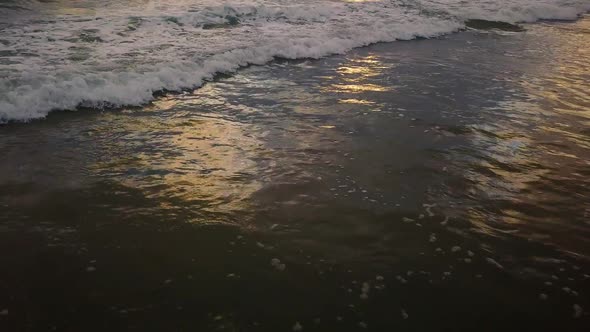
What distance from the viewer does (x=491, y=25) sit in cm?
1730

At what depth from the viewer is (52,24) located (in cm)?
1237

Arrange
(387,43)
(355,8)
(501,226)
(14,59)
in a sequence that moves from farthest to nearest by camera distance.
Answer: (355,8), (387,43), (14,59), (501,226)

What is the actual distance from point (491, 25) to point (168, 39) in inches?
466

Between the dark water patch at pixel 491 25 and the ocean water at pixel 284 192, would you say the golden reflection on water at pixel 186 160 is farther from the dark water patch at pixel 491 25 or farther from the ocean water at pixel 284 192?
the dark water patch at pixel 491 25

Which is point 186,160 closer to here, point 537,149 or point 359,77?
point 537,149

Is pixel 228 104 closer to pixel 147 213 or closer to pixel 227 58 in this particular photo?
pixel 227 58

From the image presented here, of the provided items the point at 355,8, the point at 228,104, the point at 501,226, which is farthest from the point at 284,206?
the point at 355,8

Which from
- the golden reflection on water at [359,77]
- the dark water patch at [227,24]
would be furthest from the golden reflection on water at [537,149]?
the dark water patch at [227,24]

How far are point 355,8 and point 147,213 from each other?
15541 millimetres

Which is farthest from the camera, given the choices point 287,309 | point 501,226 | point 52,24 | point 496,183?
point 52,24

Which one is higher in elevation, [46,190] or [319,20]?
[319,20]

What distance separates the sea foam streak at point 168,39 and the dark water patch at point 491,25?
52cm

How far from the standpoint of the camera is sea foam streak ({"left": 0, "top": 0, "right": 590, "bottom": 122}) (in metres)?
7.76

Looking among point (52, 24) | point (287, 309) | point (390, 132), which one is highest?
point (52, 24)
